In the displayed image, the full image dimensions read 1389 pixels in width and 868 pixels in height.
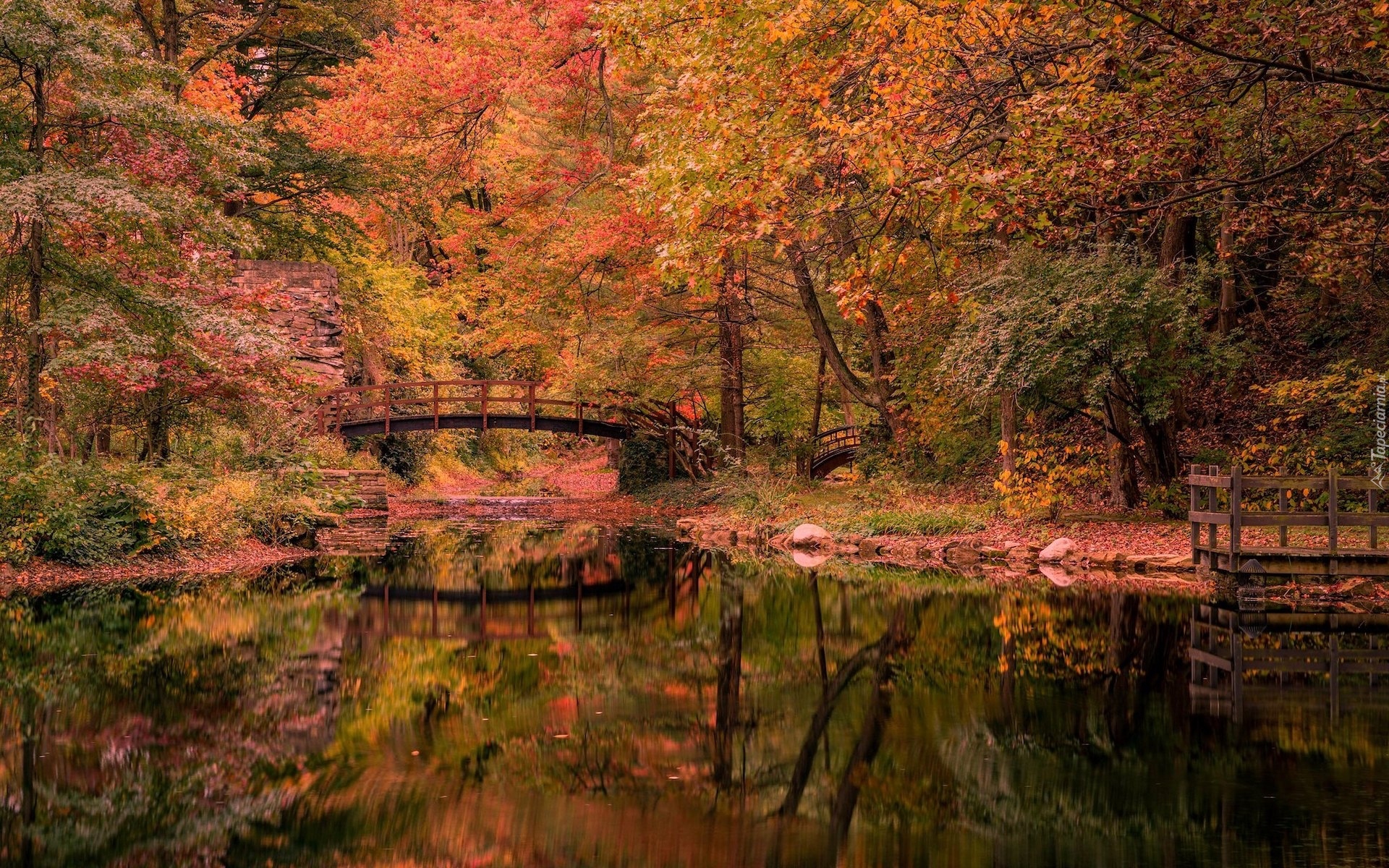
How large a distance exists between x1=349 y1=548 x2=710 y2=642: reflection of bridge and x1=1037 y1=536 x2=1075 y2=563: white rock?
443 centimetres

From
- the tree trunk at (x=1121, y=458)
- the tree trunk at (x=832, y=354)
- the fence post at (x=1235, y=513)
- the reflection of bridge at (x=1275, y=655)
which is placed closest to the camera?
the reflection of bridge at (x=1275, y=655)

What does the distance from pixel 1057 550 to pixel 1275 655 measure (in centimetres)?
640

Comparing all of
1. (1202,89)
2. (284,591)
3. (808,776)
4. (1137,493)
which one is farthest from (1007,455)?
(808,776)

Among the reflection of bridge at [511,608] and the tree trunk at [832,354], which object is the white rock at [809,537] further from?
the reflection of bridge at [511,608]

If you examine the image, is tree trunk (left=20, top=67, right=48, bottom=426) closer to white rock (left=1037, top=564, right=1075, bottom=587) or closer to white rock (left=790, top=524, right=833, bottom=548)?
white rock (left=790, top=524, right=833, bottom=548)

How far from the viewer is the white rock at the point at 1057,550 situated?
52.5ft

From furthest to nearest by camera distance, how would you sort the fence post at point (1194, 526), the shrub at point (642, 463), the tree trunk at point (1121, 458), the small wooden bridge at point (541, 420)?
the shrub at point (642, 463) → the small wooden bridge at point (541, 420) → the tree trunk at point (1121, 458) → the fence post at point (1194, 526)

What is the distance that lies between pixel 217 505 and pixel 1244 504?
1362 centimetres

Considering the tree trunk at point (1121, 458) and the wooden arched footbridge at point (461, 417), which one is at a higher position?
the wooden arched footbridge at point (461, 417)

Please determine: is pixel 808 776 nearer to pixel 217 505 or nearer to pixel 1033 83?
pixel 1033 83

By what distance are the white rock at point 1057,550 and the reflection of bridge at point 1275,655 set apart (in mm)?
3704

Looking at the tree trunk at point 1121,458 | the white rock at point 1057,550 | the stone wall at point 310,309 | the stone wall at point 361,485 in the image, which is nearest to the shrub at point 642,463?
the stone wall at point 361,485

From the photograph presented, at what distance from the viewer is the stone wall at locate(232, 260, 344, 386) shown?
2655 centimetres

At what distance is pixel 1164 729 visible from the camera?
7.27 m
